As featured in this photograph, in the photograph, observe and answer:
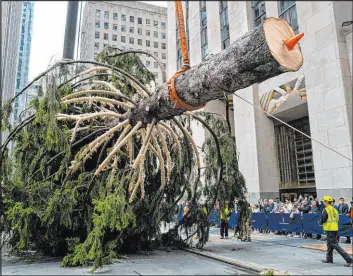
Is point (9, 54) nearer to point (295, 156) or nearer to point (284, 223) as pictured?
point (284, 223)

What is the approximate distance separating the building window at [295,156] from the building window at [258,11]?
6.80 m

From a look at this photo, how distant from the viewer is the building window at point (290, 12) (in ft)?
58.7

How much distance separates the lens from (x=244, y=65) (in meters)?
3.84

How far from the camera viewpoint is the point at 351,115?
14508 millimetres

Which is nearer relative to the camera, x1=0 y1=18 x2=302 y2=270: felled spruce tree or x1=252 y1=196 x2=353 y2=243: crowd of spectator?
x1=0 y1=18 x2=302 y2=270: felled spruce tree

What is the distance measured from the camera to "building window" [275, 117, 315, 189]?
19.3 m

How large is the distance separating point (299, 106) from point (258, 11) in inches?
273

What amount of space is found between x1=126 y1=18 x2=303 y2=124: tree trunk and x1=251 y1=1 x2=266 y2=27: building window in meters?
17.7

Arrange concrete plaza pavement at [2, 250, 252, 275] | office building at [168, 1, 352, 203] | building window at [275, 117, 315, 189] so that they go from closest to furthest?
concrete plaza pavement at [2, 250, 252, 275]
office building at [168, 1, 352, 203]
building window at [275, 117, 315, 189]

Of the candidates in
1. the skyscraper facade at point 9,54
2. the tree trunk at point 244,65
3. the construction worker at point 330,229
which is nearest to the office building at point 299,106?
the tree trunk at point 244,65

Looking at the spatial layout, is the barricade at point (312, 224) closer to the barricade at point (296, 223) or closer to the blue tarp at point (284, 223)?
the barricade at point (296, 223)

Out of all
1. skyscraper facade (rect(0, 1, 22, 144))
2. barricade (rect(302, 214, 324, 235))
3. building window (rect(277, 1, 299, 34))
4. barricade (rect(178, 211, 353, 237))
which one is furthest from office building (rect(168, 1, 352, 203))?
skyscraper facade (rect(0, 1, 22, 144))

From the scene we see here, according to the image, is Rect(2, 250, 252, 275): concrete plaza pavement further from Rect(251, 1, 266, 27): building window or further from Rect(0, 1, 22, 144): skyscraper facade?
Rect(251, 1, 266, 27): building window

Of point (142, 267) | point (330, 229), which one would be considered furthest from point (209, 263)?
point (330, 229)
